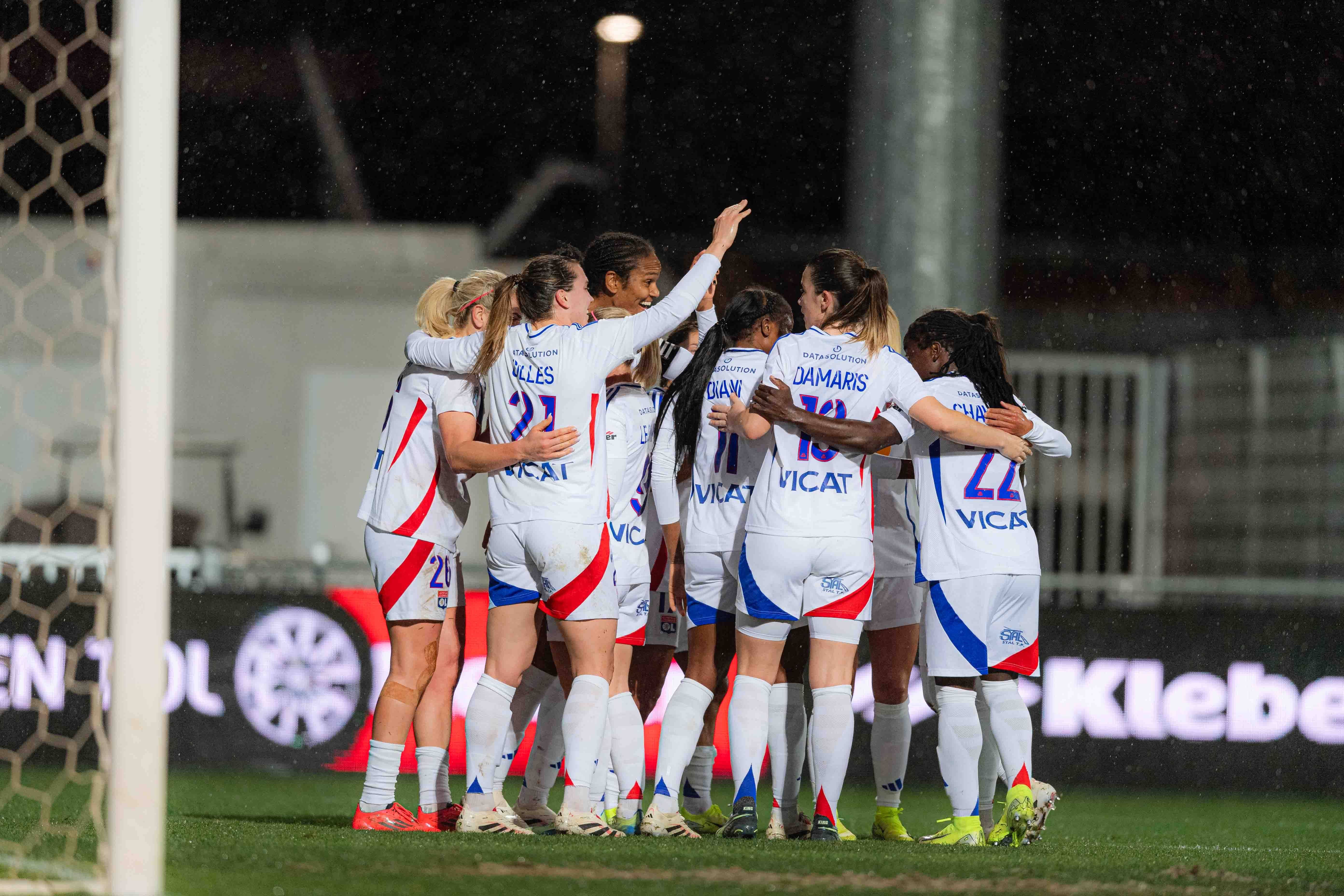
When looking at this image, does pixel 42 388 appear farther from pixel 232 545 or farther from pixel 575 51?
pixel 575 51

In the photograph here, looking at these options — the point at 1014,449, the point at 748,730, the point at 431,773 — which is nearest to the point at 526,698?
the point at 431,773

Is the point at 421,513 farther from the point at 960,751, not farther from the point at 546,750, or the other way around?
the point at 960,751

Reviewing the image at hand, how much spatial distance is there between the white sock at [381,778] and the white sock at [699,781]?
109 centimetres

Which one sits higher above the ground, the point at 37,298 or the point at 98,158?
the point at 98,158

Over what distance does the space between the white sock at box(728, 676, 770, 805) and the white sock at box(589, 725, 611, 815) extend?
1.38ft

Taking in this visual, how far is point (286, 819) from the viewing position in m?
5.48

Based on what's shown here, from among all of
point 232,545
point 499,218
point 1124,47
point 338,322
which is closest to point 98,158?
point 338,322

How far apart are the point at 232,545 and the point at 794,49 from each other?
8.90 m

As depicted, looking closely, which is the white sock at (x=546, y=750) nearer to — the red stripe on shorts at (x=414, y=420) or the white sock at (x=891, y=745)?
the red stripe on shorts at (x=414, y=420)

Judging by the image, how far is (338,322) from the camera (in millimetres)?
15938

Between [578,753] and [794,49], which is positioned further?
[794,49]

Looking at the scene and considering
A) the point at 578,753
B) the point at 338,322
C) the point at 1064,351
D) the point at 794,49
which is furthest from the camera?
the point at 794,49

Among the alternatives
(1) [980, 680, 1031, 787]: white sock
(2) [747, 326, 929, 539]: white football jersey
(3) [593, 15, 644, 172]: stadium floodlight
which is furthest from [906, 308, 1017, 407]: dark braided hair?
(3) [593, 15, 644, 172]: stadium floodlight

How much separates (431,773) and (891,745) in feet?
5.26
